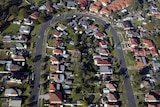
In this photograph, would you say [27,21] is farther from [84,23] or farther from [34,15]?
[84,23]

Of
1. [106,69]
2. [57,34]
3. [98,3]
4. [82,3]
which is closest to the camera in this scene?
[106,69]

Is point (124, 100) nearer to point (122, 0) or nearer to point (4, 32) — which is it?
point (4, 32)

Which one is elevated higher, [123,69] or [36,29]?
[36,29]

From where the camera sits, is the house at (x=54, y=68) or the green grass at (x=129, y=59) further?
the green grass at (x=129, y=59)

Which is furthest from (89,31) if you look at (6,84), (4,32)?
(6,84)

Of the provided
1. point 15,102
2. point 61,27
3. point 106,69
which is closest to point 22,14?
point 61,27

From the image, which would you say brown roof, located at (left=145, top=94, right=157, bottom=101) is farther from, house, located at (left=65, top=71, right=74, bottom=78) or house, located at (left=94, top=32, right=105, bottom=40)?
house, located at (left=94, top=32, right=105, bottom=40)

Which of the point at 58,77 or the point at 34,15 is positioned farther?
the point at 34,15

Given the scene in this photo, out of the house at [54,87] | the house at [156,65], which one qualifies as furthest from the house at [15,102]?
the house at [156,65]

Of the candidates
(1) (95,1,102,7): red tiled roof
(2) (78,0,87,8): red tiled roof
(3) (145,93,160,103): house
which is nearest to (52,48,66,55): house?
(3) (145,93,160,103): house

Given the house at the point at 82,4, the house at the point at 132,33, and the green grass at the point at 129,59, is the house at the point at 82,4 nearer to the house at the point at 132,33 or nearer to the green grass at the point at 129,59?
the house at the point at 132,33
